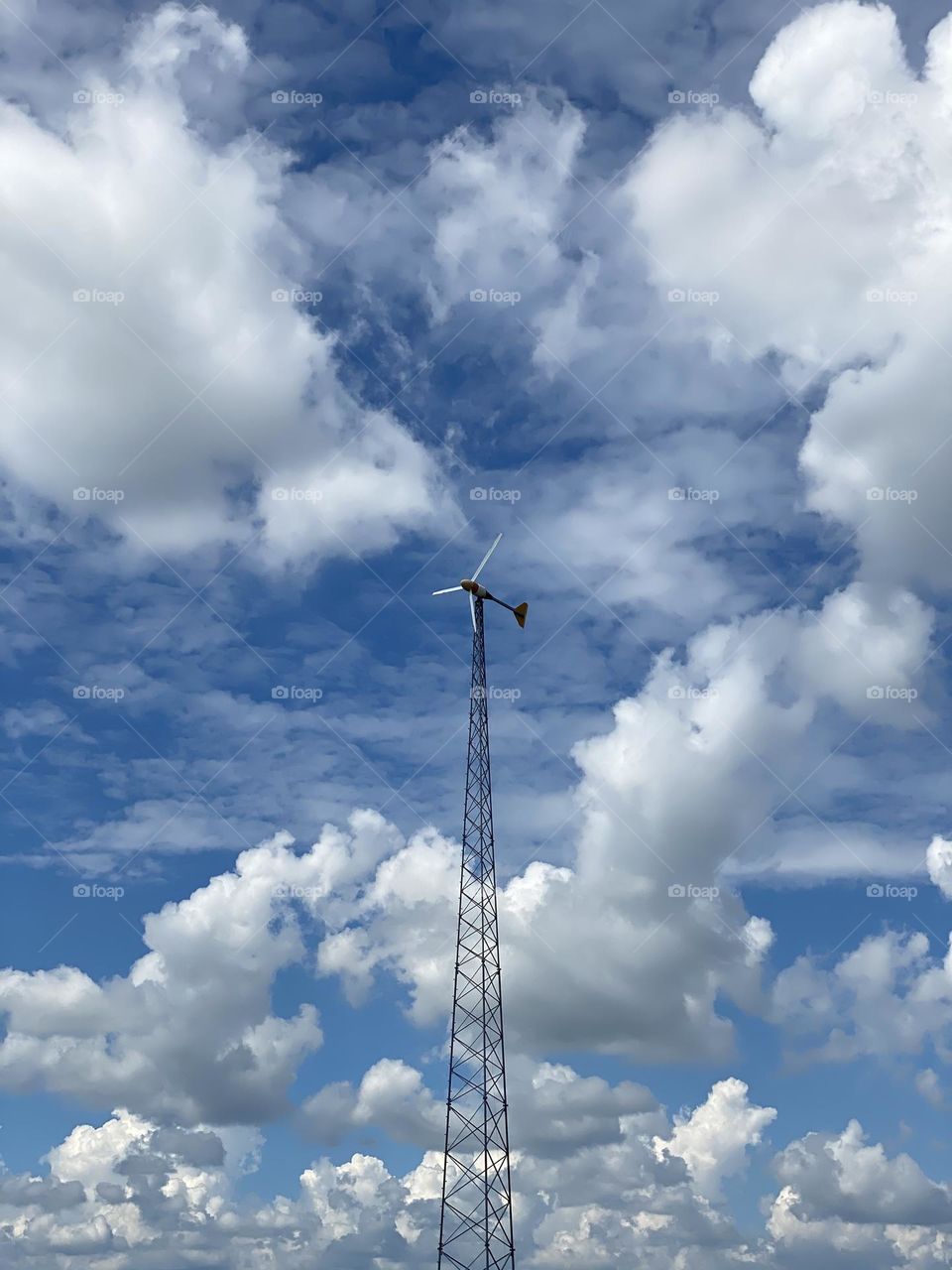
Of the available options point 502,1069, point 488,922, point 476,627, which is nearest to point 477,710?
point 476,627

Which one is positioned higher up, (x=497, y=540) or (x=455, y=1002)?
(x=497, y=540)

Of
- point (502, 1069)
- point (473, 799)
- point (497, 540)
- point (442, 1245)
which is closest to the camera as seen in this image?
point (442, 1245)

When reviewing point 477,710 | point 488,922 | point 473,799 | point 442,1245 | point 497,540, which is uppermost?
point 497,540

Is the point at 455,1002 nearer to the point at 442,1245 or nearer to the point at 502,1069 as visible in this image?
the point at 502,1069

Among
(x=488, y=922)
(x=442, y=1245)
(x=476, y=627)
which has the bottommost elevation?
(x=442, y=1245)

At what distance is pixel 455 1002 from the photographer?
94.9 meters

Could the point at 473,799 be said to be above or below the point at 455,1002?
above

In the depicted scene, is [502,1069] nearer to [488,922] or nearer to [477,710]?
[488,922]

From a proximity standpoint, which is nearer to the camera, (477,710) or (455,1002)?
(455,1002)

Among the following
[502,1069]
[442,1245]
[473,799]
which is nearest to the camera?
[442,1245]

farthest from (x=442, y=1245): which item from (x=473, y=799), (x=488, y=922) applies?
(x=473, y=799)

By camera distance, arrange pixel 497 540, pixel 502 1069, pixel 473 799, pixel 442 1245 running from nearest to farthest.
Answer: pixel 442 1245 → pixel 502 1069 → pixel 473 799 → pixel 497 540

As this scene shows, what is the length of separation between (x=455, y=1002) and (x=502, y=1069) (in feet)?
19.9

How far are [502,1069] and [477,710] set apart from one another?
28277mm
